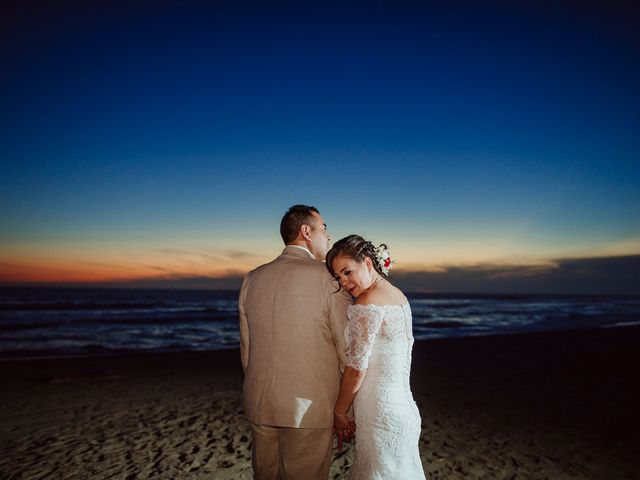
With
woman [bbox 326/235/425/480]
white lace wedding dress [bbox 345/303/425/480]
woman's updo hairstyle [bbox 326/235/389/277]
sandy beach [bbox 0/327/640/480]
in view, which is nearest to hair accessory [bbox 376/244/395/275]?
woman [bbox 326/235/425/480]

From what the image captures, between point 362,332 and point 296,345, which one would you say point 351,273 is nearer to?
point 362,332

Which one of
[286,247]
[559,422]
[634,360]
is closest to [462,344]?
[634,360]

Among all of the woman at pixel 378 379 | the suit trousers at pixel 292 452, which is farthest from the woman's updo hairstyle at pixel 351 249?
the suit trousers at pixel 292 452

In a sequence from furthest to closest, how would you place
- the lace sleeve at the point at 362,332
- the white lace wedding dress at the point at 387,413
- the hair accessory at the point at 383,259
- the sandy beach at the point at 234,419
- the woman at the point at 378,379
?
the sandy beach at the point at 234,419 < the hair accessory at the point at 383,259 < the white lace wedding dress at the point at 387,413 < the woman at the point at 378,379 < the lace sleeve at the point at 362,332

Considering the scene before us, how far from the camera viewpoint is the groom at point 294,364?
7.28 feet

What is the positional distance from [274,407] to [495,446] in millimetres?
3914

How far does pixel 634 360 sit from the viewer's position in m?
10.6

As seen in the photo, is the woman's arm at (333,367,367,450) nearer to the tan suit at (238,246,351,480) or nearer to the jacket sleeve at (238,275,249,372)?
the tan suit at (238,246,351,480)

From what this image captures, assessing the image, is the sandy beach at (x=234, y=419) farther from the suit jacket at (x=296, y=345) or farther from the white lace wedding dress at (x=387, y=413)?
the suit jacket at (x=296, y=345)

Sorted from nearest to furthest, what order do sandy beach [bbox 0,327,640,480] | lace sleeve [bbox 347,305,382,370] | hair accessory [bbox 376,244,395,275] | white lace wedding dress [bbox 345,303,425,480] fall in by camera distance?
lace sleeve [bbox 347,305,382,370]
white lace wedding dress [bbox 345,303,425,480]
hair accessory [bbox 376,244,395,275]
sandy beach [bbox 0,327,640,480]

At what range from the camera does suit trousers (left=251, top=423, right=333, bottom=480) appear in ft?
7.36

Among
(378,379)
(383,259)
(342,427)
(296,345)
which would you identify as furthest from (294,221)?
(342,427)

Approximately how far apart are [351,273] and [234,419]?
4.66 metres

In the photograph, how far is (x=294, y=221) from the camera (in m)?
2.49
